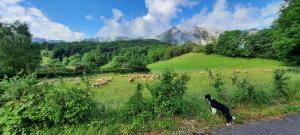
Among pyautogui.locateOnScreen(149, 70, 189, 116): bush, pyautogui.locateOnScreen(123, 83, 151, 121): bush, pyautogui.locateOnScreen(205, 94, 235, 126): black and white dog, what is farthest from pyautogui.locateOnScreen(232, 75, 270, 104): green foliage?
pyautogui.locateOnScreen(123, 83, 151, 121): bush

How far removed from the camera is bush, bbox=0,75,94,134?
621 cm

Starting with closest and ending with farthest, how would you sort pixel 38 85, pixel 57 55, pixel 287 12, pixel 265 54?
pixel 38 85
pixel 287 12
pixel 265 54
pixel 57 55

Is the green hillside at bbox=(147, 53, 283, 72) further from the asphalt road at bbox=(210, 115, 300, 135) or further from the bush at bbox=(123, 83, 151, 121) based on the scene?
the bush at bbox=(123, 83, 151, 121)

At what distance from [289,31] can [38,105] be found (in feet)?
124

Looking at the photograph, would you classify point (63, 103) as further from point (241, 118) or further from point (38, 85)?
point (241, 118)

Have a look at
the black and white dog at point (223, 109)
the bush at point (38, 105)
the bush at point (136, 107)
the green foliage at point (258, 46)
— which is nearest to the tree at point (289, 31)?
the green foliage at point (258, 46)

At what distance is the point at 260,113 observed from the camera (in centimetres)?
845

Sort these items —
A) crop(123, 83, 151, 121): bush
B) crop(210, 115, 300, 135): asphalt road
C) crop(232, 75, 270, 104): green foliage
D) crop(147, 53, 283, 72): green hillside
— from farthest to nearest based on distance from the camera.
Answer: crop(147, 53, 283, 72): green hillside < crop(232, 75, 270, 104): green foliage < crop(123, 83, 151, 121): bush < crop(210, 115, 300, 135): asphalt road

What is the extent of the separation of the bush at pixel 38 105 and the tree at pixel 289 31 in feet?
118

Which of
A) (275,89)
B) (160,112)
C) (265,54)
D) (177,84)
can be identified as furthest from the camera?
(265,54)

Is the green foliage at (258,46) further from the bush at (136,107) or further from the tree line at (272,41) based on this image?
the bush at (136,107)

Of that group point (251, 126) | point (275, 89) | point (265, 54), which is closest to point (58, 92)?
point (251, 126)

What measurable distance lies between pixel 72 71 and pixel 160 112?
37100 mm

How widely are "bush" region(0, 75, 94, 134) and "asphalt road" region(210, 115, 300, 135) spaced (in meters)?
3.99
